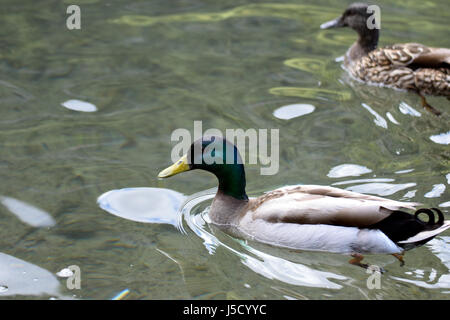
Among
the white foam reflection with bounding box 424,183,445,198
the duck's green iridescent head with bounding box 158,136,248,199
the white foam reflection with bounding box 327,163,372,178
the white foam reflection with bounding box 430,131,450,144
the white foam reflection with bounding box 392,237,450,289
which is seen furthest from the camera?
the white foam reflection with bounding box 430,131,450,144

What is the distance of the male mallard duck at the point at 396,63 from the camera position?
8.74 metres

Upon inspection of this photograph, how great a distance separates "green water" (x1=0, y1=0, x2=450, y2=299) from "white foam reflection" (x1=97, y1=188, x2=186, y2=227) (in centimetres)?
11

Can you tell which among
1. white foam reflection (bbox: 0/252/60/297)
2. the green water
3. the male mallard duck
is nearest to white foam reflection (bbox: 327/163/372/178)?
the green water

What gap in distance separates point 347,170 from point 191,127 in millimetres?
2004

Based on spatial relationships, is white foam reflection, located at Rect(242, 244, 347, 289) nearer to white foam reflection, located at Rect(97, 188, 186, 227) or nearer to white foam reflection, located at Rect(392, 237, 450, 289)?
white foam reflection, located at Rect(392, 237, 450, 289)

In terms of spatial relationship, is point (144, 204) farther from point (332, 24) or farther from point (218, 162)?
point (332, 24)

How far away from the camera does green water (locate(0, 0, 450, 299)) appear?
5480 millimetres

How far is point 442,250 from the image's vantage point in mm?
5672

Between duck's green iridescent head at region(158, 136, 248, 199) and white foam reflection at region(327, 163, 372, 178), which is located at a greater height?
duck's green iridescent head at region(158, 136, 248, 199)

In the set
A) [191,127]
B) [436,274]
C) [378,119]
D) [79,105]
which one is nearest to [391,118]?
[378,119]


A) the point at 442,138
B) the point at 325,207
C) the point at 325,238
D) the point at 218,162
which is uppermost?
the point at 218,162

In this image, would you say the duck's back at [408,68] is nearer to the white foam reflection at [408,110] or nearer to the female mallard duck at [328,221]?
the white foam reflection at [408,110]

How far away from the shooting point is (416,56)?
898 cm
